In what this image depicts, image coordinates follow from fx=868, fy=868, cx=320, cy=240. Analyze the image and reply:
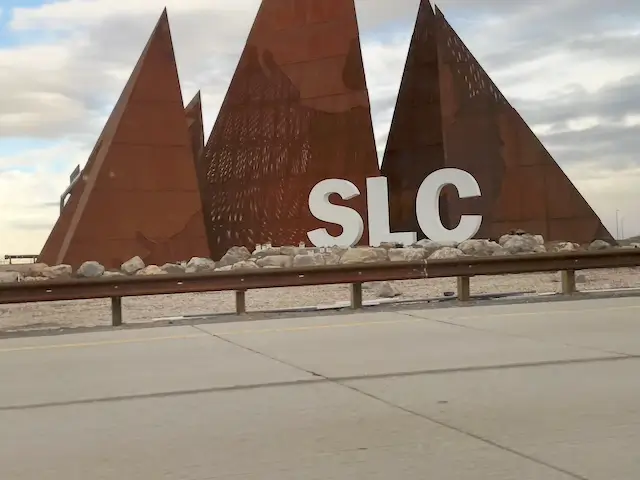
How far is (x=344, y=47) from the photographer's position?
30906mm

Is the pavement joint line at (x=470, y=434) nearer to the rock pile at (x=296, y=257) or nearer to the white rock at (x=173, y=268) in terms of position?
the rock pile at (x=296, y=257)

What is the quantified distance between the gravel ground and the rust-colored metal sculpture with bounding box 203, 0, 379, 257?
8.13 metres

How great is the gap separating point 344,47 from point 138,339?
22.3 metres

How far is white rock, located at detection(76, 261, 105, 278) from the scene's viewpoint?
25.7 m

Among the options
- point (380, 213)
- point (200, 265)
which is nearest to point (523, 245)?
point (380, 213)

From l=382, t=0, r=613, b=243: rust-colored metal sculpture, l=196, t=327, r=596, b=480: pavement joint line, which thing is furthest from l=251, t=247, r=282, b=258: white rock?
l=196, t=327, r=596, b=480: pavement joint line

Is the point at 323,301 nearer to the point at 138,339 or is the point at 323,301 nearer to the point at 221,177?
the point at 138,339

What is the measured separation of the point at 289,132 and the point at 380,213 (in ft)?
15.6

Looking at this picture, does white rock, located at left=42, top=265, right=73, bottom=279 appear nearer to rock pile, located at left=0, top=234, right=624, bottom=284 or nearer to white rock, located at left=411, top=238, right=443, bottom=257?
rock pile, located at left=0, top=234, right=624, bottom=284

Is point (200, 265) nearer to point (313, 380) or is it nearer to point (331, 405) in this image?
point (313, 380)

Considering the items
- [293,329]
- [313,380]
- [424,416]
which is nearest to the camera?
[424,416]

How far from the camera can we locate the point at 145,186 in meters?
27.5

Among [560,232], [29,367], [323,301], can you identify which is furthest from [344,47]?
[29,367]

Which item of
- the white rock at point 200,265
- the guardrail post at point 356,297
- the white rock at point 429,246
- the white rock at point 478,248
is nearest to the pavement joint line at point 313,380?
the guardrail post at point 356,297
